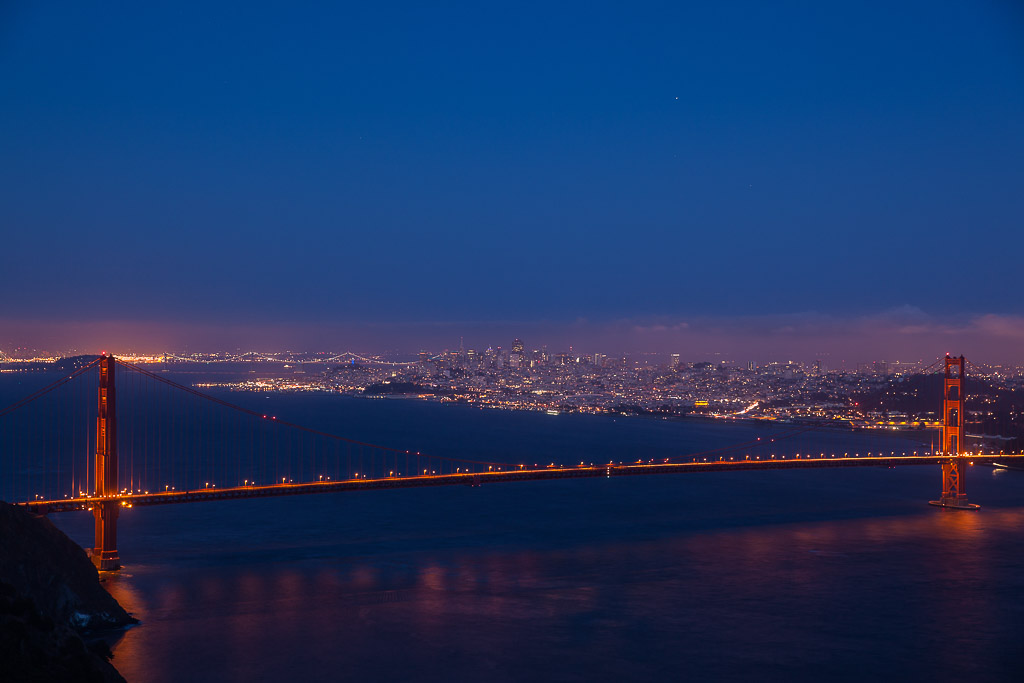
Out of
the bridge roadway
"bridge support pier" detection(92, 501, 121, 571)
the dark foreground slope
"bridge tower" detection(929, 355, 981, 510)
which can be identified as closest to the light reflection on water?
"bridge support pier" detection(92, 501, 121, 571)

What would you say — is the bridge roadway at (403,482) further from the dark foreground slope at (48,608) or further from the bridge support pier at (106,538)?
the dark foreground slope at (48,608)

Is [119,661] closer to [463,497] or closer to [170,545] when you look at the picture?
[170,545]

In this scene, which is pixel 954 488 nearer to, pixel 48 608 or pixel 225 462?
pixel 48 608

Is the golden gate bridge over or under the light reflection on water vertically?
over

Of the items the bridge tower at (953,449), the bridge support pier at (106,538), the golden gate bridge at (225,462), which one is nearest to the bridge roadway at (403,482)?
the golden gate bridge at (225,462)

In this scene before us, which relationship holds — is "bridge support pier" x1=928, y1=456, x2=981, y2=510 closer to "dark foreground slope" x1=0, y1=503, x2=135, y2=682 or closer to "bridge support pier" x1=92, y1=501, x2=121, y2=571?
"bridge support pier" x1=92, y1=501, x2=121, y2=571
